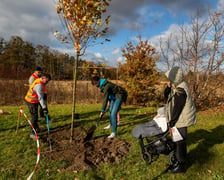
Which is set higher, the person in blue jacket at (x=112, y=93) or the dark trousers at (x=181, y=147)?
the person in blue jacket at (x=112, y=93)

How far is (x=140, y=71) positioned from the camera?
32.1ft

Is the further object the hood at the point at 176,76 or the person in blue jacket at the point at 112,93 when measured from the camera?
the person in blue jacket at the point at 112,93

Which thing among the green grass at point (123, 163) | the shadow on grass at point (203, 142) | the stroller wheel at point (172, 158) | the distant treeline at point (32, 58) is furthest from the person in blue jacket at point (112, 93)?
the distant treeline at point (32, 58)

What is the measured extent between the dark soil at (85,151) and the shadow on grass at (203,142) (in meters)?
1.52

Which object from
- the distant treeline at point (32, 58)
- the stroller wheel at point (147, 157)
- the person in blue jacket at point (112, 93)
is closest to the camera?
the stroller wheel at point (147, 157)

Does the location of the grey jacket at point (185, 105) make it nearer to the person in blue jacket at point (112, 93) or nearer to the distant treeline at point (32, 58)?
the person in blue jacket at point (112, 93)

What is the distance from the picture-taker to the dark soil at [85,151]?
325 cm

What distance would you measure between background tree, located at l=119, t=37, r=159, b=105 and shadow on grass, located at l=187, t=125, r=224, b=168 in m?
4.57

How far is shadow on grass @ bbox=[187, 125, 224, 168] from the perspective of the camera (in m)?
3.52

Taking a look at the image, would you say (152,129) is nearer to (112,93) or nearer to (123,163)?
(123,163)

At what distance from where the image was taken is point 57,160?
131 inches

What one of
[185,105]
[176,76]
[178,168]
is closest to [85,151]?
[178,168]

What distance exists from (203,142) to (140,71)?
6012 mm

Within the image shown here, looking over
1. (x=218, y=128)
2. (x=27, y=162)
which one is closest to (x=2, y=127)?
(x=27, y=162)
